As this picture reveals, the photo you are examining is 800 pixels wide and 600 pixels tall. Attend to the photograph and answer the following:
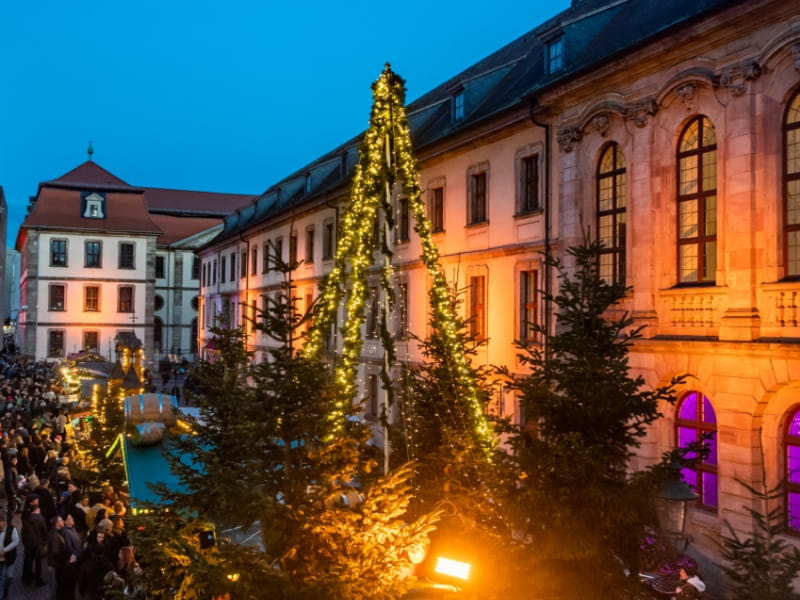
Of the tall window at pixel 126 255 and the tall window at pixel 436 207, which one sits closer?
the tall window at pixel 436 207

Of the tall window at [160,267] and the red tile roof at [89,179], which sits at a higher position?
the red tile roof at [89,179]

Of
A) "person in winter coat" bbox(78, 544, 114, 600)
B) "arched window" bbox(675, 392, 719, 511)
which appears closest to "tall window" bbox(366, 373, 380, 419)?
"arched window" bbox(675, 392, 719, 511)

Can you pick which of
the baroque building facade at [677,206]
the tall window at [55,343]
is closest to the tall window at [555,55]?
the baroque building facade at [677,206]

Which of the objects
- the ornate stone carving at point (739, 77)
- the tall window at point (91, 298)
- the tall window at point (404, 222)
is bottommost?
the tall window at point (91, 298)

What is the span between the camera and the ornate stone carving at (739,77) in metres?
13.8

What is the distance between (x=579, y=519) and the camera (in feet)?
26.3

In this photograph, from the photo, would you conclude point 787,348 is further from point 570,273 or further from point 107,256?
point 107,256

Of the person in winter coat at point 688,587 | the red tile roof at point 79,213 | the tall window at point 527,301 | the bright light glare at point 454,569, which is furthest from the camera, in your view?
the red tile roof at point 79,213

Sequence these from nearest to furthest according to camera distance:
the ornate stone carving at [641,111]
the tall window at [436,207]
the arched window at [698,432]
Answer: the arched window at [698,432] < the ornate stone carving at [641,111] < the tall window at [436,207]

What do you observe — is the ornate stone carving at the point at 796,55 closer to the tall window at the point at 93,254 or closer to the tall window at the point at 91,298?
the tall window at the point at 93,254

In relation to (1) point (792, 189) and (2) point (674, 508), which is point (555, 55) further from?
(2) point (674, 508)

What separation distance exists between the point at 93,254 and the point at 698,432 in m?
54.2

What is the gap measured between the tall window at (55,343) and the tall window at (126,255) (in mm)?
6638

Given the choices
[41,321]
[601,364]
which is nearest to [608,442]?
[601,364]
